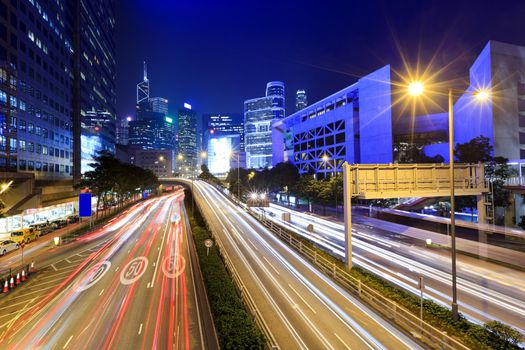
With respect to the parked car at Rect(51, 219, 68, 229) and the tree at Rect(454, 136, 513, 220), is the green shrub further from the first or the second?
the parked car at Rect(51, 219, 68, 229)

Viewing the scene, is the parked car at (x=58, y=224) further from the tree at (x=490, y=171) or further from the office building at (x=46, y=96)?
the tree at (x=490, y=171)

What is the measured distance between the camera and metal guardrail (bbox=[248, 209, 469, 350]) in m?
11.2

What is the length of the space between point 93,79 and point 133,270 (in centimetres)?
9102

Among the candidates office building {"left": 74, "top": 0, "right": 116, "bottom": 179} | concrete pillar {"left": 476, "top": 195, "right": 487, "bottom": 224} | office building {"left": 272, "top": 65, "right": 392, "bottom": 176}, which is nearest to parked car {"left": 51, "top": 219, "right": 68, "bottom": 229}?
office building {"left": 74, "top": 0, "right": 116, "bottom": 179}

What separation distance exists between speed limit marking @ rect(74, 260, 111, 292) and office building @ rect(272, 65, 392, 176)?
48885 mm

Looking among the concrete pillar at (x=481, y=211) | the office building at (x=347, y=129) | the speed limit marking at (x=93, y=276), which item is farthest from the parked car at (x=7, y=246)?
the office building at (x=347, y=129)

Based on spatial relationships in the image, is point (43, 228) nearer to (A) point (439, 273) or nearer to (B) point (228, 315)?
(B) point (228, 315)

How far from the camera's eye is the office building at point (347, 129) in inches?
2640

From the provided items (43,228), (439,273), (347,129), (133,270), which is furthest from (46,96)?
(439,273)

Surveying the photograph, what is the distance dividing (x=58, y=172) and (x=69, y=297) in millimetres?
59672

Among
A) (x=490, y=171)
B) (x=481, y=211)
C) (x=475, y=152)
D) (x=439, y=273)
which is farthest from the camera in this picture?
(x=475, y=152)

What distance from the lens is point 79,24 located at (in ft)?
269

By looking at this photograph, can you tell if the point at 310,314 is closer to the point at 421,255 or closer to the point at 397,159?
the point at 421,255

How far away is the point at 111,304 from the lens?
685 inches
